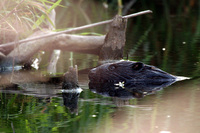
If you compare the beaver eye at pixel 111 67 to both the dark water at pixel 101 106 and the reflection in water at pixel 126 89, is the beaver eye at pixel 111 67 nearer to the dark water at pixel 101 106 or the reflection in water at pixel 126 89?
the reflection in water at pixel 126 89

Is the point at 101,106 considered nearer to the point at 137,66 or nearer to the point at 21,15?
the point at 137,66

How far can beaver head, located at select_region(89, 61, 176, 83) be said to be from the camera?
5219mm

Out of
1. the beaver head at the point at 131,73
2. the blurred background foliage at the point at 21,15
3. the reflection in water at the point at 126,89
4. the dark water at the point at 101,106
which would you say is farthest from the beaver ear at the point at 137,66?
the blurred background foliage at the point at 21,15

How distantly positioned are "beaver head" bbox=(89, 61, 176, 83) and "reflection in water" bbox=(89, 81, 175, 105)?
70mm

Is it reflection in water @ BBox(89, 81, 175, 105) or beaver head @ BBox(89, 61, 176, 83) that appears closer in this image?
reflection in water @ BBox(89, 81, 175, 105)

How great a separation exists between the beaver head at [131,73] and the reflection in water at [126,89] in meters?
0.07

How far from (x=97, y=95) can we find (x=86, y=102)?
1.05 feet

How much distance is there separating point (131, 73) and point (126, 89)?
350 millimetres

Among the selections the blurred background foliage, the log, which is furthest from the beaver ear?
the log

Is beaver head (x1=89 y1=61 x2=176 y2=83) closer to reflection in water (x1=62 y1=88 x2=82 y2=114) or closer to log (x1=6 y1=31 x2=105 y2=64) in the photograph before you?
reflection in water (x1=62 y1=88 x2=82 y2=114)

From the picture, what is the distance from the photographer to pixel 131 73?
5.25 metres

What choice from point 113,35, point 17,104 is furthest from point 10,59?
point 17,104

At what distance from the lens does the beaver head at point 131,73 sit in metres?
5.22

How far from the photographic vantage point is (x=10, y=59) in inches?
260
